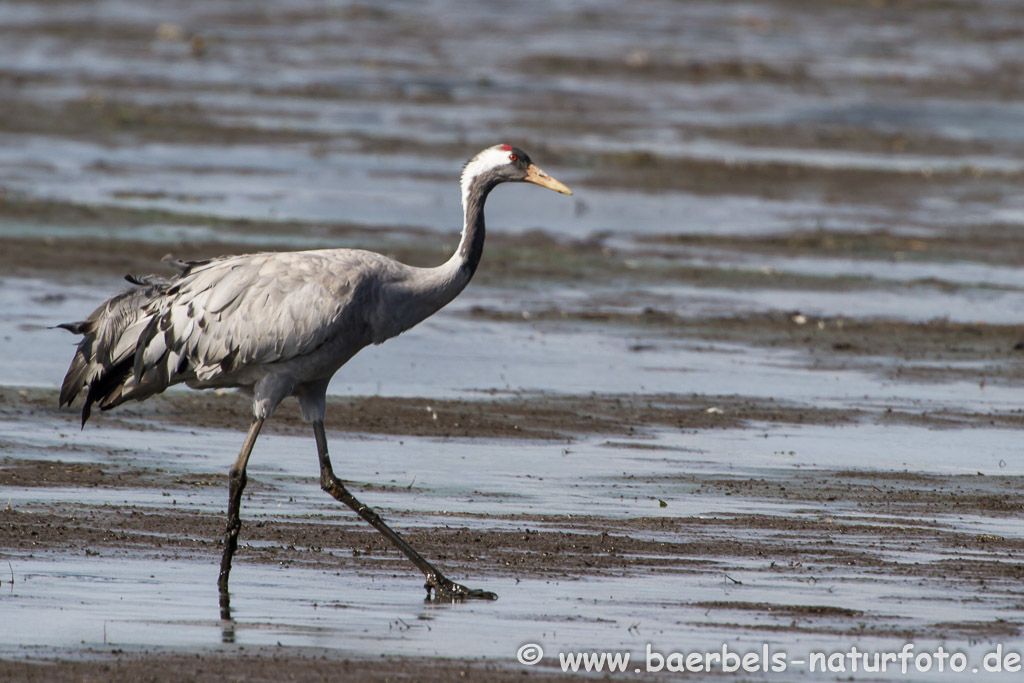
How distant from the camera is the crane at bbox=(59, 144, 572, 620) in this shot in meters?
8.24

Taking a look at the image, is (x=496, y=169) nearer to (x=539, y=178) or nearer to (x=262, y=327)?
(x=539, y=178)

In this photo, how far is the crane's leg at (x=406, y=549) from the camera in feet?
25.8

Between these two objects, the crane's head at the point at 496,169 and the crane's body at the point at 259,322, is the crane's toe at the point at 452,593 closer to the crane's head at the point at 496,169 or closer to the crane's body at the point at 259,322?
the crane's body at the point at 259,322

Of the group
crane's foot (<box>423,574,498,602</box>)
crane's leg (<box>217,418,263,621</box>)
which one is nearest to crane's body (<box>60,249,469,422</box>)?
crane's leg (<box>217,418,263,621</box>)

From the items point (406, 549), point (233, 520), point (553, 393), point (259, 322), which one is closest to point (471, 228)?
point (259, 322)

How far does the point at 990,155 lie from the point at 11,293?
16648mm

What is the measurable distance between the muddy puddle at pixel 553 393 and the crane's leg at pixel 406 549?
109 millimetres

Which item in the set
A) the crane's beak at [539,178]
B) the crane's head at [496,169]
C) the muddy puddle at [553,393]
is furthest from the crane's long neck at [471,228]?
the muddy puddle at [553,393]

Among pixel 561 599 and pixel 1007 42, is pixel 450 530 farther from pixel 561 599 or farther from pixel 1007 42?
pixel 1007 42

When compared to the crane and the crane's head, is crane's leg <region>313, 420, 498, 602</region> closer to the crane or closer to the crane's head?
the crane

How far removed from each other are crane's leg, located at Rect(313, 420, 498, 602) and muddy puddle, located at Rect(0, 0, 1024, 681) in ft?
0.36

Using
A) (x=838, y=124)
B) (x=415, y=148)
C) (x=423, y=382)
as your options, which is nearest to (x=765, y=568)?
(x=423, y=382)

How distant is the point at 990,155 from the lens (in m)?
26.8

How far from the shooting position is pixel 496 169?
8.94 m
